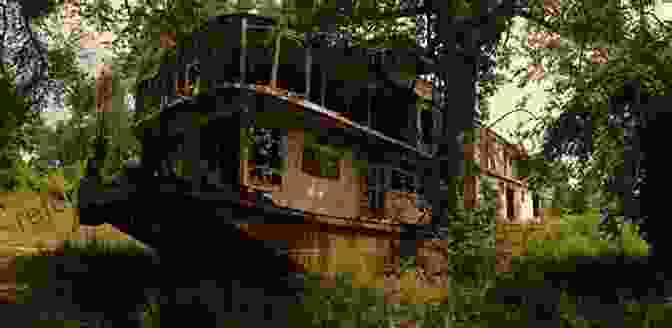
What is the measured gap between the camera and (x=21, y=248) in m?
14.2

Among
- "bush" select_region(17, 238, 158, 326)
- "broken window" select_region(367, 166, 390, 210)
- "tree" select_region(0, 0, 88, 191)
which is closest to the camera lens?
"bush" select_region(17, 238, 158, 326)

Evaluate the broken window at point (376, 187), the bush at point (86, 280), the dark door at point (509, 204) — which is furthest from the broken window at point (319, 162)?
the dark door at point (509, 204)

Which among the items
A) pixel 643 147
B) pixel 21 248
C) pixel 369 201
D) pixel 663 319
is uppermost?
pixel 643 147

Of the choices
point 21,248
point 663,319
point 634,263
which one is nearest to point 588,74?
point 634,263

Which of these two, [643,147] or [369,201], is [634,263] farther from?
[369,201]

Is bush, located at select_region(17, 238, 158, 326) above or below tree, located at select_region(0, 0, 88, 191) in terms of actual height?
below

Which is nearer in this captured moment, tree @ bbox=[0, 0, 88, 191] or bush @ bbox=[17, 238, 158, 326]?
bush @ bbox=[17, 238, 158, 326]

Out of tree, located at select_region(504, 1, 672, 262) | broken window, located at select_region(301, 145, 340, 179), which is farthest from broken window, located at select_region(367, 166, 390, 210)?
tree, located at select_region(504, 1, 672, 262)

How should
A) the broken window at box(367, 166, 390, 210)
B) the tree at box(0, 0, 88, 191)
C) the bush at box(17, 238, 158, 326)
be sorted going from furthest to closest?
1. the broken window at box(367, 166, 390, 210)
2. the tree at box(0, 0, 88, 191)
3. the bush at box(17, 238, 158, 326)

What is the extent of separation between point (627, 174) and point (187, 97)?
43.5 ft

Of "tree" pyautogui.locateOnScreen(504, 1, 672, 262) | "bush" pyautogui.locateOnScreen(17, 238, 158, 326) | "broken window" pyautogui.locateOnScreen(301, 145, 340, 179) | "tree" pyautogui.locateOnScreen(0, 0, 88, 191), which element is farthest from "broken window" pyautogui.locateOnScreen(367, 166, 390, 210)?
"tree" pyautogui.locateOnScreen(0, 0, 88, 191)

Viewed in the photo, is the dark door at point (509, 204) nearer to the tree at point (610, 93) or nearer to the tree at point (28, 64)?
the tree at point (610, 93)

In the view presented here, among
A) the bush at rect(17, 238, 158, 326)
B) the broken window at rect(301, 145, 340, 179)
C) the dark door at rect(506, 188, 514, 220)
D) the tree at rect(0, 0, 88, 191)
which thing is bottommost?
the bush at rect(17, 238, 158, 326)

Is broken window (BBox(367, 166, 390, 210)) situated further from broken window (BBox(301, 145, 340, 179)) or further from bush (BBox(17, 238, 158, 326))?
bush (BBox(17, 238, 158, 326))
